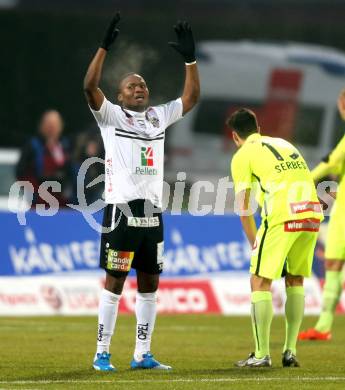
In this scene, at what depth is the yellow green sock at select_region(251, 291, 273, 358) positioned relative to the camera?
12445 mm

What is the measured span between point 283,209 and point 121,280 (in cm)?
148

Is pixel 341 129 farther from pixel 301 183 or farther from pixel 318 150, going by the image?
pixel 301 183

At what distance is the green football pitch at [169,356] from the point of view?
11.6 m

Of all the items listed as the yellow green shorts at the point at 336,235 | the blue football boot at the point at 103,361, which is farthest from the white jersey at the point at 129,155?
the yellow green shorts at the point at 336,235

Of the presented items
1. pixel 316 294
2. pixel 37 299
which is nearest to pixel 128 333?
pixel 37 299

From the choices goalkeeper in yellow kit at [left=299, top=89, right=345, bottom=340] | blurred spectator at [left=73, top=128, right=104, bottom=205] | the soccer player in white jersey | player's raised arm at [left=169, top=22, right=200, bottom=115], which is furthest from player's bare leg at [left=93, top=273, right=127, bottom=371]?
blurred spectator at [left=73, top=128, right=104, bottom=205]

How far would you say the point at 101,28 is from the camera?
28422 mm

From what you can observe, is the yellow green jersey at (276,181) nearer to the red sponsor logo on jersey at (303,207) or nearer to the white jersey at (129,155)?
the red sponsor logo on jersey at (303,207)

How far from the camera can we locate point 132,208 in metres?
12.4

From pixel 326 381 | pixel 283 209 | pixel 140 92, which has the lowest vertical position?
pixel 326 381

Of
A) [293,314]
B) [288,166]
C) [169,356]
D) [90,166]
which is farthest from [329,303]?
[90,166]

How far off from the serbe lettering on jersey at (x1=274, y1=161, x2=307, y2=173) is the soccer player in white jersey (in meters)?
0.99

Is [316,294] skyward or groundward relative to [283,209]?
groundward

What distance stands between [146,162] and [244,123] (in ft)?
3.18
